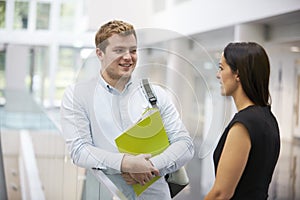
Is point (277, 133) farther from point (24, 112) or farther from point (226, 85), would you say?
point (24, 112)

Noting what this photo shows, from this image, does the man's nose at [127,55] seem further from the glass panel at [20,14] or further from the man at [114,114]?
the glass panel at [20,14]

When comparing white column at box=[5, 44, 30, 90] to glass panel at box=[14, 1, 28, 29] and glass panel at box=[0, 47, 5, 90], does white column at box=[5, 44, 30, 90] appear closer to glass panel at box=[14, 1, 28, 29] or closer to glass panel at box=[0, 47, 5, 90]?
glass panel at box=[0, 47, 5, 90]

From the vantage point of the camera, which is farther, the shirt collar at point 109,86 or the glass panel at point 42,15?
the glass panel at point 42,15

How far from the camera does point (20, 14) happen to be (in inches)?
271

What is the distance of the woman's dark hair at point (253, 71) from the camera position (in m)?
1.53

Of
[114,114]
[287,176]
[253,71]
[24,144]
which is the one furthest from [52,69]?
[253,71]

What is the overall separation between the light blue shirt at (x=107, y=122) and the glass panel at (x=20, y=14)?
16.9ft

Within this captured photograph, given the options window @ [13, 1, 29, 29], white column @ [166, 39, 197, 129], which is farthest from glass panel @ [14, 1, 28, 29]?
white column @ [166, 39, 197, 129]

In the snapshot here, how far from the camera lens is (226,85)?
159cm

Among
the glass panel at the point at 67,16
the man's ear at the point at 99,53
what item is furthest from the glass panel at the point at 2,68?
the man's ear at the point at 99,53

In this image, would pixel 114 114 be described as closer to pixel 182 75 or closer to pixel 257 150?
pixel 182 75

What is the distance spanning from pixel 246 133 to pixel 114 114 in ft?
1.88

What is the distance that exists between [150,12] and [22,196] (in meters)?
5.55

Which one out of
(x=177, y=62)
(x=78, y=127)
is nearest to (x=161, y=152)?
(x=78, y=127)
